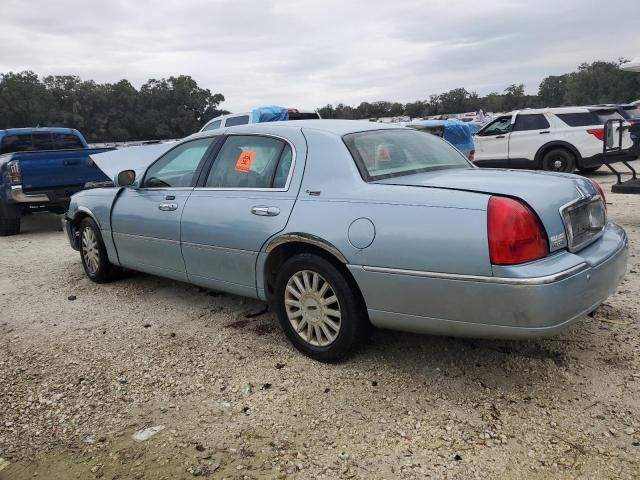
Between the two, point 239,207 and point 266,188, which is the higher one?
point 266,188

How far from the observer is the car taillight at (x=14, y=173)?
29.0 feet

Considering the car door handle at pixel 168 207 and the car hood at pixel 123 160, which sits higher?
the car hood at pixel 123 160

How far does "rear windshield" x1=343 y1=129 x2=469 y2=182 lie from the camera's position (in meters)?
3.52

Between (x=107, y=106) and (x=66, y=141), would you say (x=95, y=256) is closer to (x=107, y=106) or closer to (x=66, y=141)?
(x=66, y=141)

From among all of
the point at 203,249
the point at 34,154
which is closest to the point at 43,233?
the point at 34,154

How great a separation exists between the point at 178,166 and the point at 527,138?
10668 millimetres

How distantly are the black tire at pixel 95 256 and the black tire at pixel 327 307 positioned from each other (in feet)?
8.49

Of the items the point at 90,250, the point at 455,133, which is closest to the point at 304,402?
the point at 90,250

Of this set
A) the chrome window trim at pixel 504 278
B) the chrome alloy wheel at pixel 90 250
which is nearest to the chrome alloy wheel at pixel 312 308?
the chrome window trim at pixel 504 278

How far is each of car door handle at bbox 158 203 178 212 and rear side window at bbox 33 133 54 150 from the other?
8.14 meters

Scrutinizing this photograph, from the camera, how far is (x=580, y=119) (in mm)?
12562

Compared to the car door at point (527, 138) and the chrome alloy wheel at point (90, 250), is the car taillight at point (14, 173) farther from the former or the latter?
the car door at point (527, 138)

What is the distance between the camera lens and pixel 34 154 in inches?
353

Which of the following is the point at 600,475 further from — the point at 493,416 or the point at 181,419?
the point at 181,419
